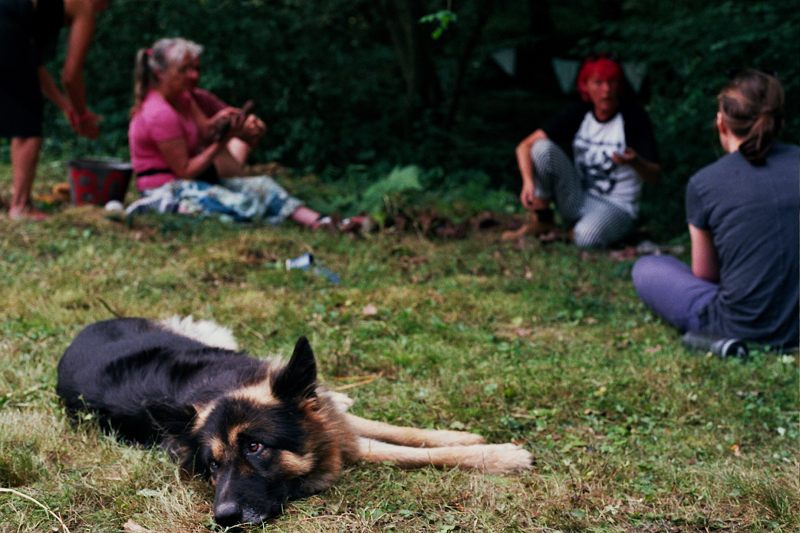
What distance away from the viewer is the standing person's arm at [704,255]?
168 inches

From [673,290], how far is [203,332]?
293 centimetres

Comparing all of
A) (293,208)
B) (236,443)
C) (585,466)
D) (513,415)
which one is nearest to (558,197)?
(293,208)

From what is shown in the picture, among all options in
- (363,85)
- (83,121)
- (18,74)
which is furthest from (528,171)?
(18,74)

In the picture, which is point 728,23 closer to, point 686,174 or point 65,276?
point 686,174

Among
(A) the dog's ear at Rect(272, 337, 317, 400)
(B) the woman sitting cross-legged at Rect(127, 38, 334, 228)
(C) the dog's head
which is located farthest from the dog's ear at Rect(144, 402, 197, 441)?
(B) the woman sitting cross-legged at Rect(127, 38, 334, 228)

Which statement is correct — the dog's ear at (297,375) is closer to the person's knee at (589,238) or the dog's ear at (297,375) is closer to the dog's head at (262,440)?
the dog's head at (262,440)

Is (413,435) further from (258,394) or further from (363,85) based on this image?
(363,85)

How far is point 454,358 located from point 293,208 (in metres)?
3.65

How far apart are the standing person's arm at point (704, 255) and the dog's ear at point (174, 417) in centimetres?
320

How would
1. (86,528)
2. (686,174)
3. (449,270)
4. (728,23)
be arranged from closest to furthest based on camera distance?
(86,528)
(449,270)
(728,23)
(686,174)

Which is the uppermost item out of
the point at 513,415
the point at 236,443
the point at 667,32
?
the point at 667,32

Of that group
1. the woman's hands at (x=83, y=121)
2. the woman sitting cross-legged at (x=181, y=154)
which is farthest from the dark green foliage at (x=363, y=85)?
the woman's hands at (x=83, y=121)

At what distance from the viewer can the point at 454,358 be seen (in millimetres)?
3883

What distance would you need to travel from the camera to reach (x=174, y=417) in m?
2.55
